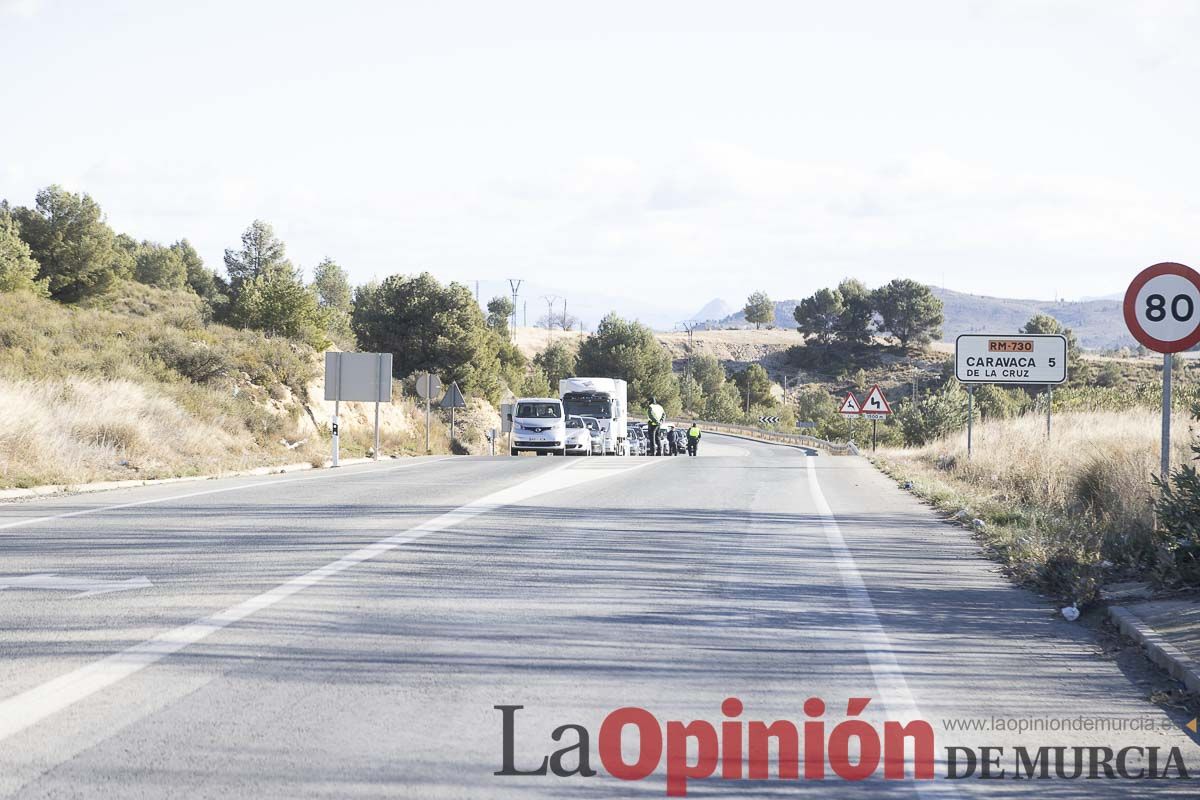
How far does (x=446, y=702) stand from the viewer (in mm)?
6090

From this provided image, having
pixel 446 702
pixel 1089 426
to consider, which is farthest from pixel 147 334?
pixel 446 702

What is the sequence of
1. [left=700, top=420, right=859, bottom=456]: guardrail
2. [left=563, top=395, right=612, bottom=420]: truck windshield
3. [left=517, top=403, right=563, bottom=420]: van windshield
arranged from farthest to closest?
1. [left=700, top=420, right=859, bottom=456]: guardrail
2. [left=563, top=395, right=612, bottom=420]: truck windshield
3. [left=517, top=403, right=563, bottom=420]: van windshield

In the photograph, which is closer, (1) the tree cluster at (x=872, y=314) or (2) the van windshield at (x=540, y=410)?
(2) the van windshield at (x=540, y=410)

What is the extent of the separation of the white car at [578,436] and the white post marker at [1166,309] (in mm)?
32474

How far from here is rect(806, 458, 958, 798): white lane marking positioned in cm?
536

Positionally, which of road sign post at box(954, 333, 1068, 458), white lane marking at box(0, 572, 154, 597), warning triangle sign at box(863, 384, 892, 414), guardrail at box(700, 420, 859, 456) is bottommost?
guardrail at box(700, 420, 859, 456)

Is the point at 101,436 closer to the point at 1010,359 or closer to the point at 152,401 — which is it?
the point at 152,401

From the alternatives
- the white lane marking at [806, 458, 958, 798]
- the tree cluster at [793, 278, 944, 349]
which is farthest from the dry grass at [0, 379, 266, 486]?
the tree cluster at [793, 278, 944, 349]

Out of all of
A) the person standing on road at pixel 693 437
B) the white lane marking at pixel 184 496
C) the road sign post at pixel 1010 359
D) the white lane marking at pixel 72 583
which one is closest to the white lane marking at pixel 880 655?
the white lane marking at pixel 72 583

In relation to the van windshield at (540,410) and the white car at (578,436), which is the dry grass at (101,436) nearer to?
the van windshield at (540,410)

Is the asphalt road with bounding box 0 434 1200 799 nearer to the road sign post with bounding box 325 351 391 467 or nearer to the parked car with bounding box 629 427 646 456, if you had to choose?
the road sign post with bounding box 325 351 391 467

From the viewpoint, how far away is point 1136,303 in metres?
11.6

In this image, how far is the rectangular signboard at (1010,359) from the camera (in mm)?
25484

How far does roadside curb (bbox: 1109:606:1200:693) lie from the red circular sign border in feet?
12.0
